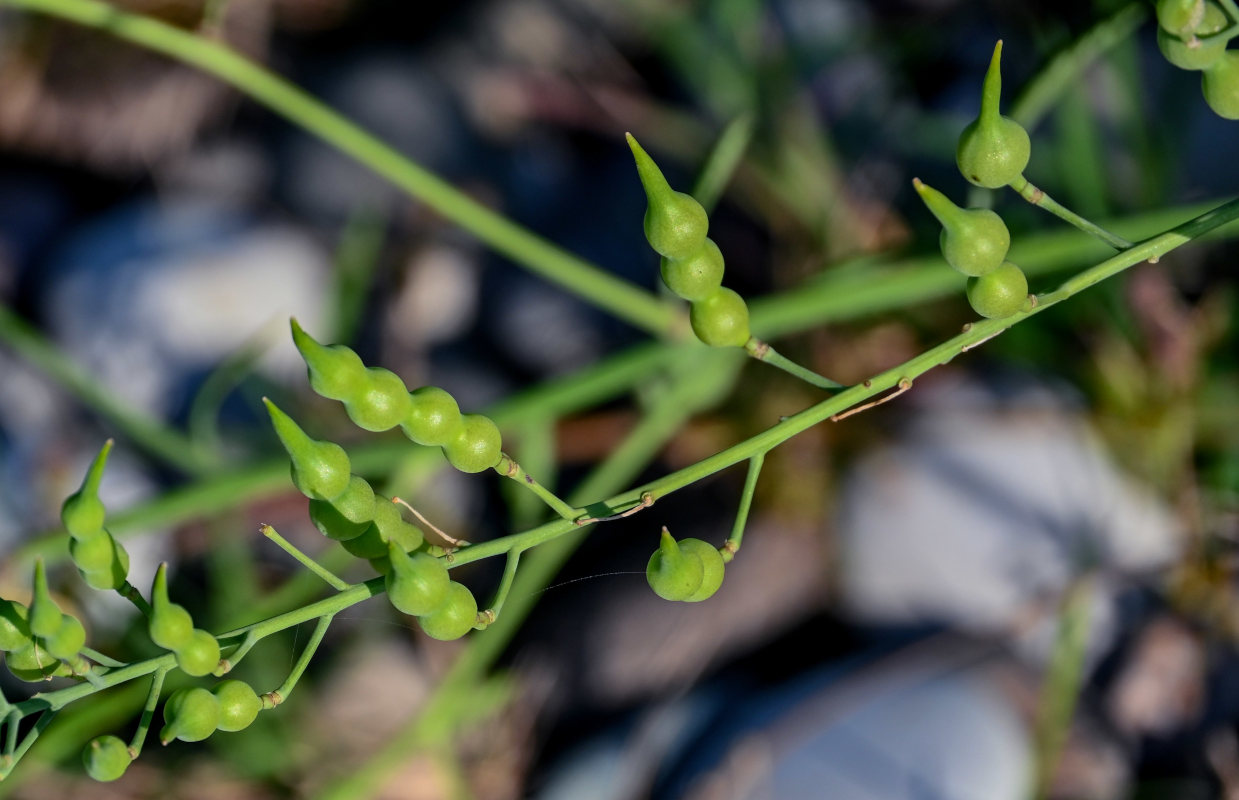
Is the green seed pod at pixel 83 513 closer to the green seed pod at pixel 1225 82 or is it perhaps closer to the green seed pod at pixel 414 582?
the green seed pod at pixel 414 582

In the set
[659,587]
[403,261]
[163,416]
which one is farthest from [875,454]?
[163,416]

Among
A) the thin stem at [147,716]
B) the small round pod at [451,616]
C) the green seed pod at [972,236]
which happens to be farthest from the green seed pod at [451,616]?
the green seed pod at [972,236]

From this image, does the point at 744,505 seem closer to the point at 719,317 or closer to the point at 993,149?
the point at 719,317

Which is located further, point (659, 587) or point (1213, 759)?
point (1213, 759)

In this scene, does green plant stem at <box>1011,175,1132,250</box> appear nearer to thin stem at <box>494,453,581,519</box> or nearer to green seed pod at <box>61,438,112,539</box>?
thin stem at <box>494,453,581,519</box>

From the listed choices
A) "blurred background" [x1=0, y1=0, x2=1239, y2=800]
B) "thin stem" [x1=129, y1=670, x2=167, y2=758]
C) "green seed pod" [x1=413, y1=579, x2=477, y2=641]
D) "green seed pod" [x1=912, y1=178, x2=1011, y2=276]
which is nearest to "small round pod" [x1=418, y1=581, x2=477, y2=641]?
"green seed pod" [x1=413, y1=579, x2=477, y2=641]

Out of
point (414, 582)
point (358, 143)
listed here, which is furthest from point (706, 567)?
point (358, 143)

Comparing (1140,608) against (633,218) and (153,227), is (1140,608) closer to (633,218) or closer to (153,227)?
(633,218)
